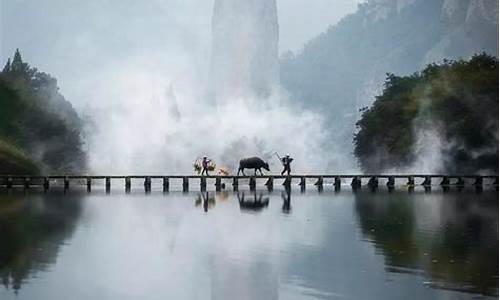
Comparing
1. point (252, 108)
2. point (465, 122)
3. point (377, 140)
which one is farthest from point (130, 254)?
point (252, 108)

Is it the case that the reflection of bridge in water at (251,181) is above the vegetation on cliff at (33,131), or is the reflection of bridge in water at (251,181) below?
below

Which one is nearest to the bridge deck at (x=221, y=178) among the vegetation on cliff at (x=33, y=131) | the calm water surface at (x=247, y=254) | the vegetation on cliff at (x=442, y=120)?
the vegetation on cliff at (x=442, y=120)

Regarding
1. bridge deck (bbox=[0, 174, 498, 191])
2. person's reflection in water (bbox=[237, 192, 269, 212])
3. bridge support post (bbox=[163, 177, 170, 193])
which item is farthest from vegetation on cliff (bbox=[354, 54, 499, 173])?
person's reflection in water (bbox=[237, 192, 269, 212])

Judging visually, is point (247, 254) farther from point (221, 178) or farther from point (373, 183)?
point (373, 183)

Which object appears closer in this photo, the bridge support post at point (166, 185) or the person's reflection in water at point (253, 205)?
the person's reflection in water at point (253, 205)

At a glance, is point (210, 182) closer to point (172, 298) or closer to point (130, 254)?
point (130, 254)

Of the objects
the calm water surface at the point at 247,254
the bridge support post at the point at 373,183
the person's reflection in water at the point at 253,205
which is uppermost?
the bridge support post at the point at 373,183

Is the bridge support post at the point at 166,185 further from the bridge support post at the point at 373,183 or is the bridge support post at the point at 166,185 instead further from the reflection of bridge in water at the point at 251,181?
the bridge support post at the point at 373,183

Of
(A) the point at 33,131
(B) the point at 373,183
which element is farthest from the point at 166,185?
(A) the point at 33,131

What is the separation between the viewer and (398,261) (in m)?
21.4

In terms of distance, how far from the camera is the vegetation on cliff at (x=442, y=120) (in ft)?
272

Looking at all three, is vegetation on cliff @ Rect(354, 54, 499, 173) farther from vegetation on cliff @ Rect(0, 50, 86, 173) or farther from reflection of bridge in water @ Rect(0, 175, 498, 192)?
vegetation on cliff @ Rect(0, 50, 86, 173)

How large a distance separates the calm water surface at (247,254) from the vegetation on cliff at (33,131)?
46108mm

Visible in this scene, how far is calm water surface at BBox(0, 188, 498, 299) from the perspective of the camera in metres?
17.0
